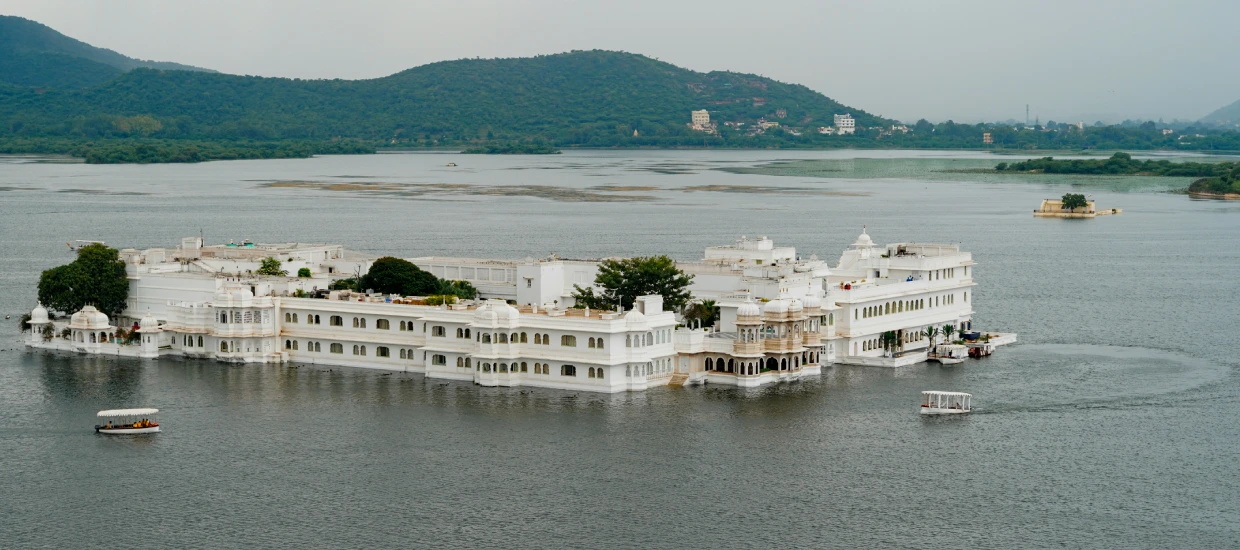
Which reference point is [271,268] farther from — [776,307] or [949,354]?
[949,354]

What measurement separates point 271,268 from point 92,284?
5.98 meters

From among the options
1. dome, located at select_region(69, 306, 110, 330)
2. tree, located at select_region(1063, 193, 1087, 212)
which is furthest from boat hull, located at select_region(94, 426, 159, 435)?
tree, located at select_region(1063, 193, 1087, 212)

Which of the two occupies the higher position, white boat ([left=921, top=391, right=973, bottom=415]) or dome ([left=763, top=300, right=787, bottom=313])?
dome ([left=763, top=300, right=787, bottom=313])

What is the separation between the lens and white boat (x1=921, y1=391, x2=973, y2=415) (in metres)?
45.2

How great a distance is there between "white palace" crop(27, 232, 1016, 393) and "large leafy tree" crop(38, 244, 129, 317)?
59cm

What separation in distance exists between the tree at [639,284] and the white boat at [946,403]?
1020cm

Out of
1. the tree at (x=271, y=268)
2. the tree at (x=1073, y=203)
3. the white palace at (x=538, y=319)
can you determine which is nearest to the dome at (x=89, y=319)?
the white palace at (x=538, y=319)

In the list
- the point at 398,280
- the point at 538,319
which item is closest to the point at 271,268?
the point at 398,280

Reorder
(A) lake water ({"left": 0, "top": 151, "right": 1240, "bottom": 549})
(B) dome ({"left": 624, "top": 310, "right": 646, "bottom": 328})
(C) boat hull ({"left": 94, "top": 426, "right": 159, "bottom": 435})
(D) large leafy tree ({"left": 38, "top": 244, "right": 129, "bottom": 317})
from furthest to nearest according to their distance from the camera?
(D) large leafy tree ({"left": 38, "top": 244, "right": 129, "bottom": 317})
(B) dome ({"left": 624, "top": 310, "right": 646, "bottom": 328})
(C) boat hull ({"left": 94, "top": 426, "right": 159, "bottom": 435})
(A) lake water ({"left": 0, "top": 151, "right": 1240, "bottom": 549})

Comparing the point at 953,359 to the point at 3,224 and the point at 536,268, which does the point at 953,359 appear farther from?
the point at 3,224

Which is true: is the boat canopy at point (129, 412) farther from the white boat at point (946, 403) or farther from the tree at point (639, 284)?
the white boat at point (946, 403)

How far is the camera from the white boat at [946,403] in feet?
148

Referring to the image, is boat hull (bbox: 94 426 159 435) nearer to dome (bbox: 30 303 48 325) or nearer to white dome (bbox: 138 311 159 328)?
white dome (bbox: 138 311 159 328)

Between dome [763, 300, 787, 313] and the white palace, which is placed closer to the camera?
the white palace
